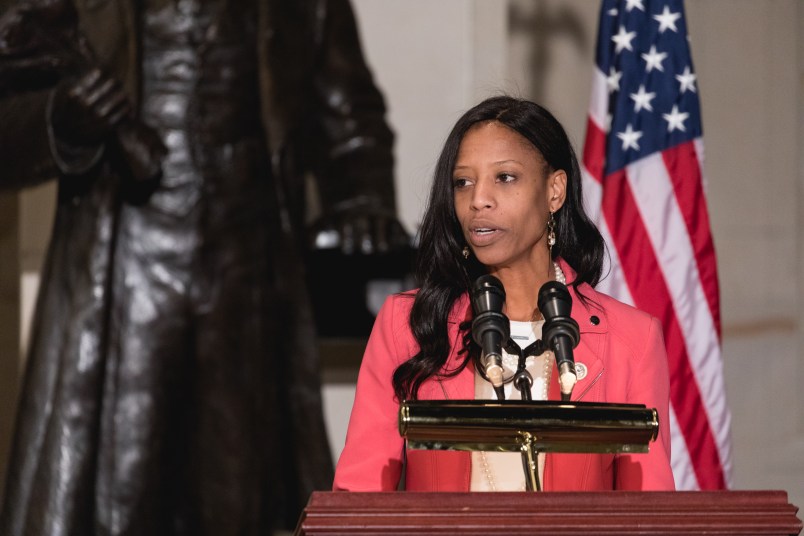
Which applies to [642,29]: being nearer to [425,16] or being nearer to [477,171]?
[425,16]

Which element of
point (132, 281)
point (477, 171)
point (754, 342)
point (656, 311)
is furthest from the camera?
point (754, 342)

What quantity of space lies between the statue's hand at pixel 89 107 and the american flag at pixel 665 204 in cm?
137

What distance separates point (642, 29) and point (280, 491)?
71.2 inches

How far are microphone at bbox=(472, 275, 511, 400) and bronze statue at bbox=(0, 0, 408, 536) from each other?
2.14 meters

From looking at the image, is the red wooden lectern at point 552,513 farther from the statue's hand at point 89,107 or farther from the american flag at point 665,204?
the statue's hand at point 89,107

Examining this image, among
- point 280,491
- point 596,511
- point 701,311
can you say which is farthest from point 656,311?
point 596,511

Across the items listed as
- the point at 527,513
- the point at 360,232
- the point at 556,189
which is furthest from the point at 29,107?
the point at 527,513

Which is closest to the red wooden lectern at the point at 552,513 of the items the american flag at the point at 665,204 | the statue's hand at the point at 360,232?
the american flag at the point at 665,204

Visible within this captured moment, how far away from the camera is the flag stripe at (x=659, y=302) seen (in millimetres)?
3873

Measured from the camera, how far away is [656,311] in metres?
3.95

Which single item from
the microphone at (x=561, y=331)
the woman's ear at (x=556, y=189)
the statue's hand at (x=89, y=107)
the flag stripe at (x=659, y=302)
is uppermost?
the statue's hand at (x=89, y=107)

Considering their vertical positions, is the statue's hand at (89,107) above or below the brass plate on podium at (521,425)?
above

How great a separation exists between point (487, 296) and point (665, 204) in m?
2.04

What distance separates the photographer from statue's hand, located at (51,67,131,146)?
397 centimetres
